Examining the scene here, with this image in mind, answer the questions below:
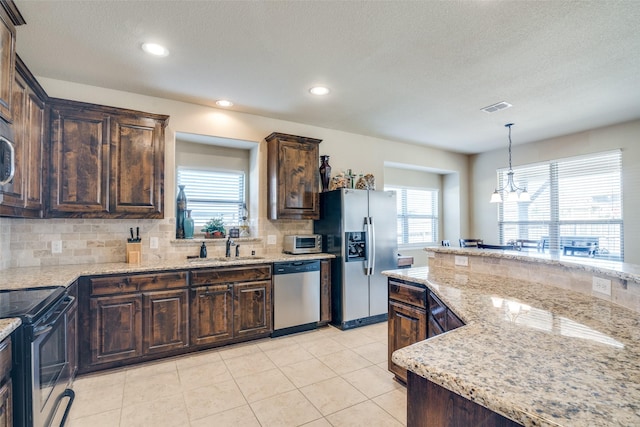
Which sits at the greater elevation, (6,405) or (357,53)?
(357,53)

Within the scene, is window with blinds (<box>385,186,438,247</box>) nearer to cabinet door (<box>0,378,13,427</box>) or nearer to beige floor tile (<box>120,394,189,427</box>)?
beige floor tile (<box>120,394,189,427</box>)

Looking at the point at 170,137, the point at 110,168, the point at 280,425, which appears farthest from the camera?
the point at 170,137

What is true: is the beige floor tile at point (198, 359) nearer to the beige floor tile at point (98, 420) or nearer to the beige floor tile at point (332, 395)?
the beige floor tile at point (98, 420)

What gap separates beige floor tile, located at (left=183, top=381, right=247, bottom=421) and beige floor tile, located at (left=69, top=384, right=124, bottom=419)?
1.63 feet

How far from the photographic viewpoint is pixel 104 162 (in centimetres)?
304

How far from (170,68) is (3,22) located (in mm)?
1184

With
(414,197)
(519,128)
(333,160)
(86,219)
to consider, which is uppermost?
(519,128)

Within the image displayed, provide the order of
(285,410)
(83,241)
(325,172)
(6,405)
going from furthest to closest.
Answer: (325,172)
(83,241)
(285,410)
(6,405)

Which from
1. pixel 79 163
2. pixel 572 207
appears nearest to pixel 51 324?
pixel 79 163

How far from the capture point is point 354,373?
2.81 metres

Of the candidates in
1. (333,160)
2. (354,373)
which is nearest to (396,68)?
(333,160)

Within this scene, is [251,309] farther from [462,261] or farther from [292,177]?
[462,261]

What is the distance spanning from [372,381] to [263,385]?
0.91 meters

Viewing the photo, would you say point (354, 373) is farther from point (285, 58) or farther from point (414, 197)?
point (414, 197)
